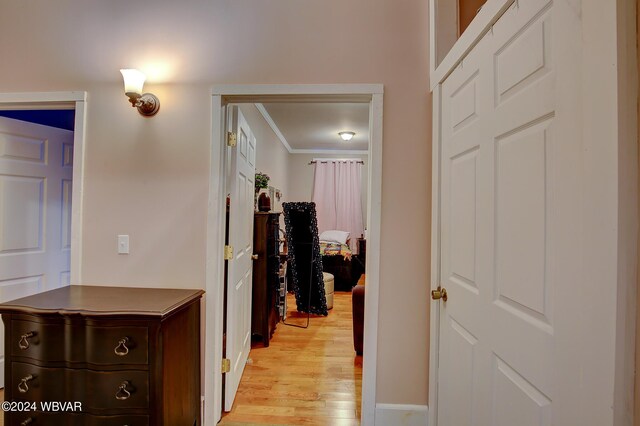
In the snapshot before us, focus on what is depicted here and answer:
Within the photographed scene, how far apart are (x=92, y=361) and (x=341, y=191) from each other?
5386mm

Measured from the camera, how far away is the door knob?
1449 millimetres

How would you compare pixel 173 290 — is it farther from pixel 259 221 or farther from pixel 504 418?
pixel 504 418

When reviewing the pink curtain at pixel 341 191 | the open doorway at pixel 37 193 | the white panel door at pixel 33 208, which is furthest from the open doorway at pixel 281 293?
the white panel door at pixel 33 208

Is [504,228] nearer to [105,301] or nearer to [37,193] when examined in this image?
[105,301]

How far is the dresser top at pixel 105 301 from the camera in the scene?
1326 mm

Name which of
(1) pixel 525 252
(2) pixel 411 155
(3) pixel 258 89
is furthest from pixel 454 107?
(3) pixel 258 89

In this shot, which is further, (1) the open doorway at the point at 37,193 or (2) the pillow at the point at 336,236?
(2) the pillow at the point at 336,236

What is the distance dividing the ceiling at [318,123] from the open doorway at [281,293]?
2cm

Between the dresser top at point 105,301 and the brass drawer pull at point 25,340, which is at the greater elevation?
the dresser top at point 105,301

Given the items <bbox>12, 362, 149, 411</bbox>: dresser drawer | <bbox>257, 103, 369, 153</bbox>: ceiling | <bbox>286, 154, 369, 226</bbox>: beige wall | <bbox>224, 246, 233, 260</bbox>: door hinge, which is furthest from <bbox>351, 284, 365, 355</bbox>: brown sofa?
<bbox>286, 154, 369, 226</bbox>: beige wall

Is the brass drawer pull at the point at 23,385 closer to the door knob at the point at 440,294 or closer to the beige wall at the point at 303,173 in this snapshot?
the door knob at the point at 440,294

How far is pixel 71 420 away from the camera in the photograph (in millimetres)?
1336

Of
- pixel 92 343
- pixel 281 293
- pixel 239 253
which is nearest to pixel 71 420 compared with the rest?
pixel 92 343

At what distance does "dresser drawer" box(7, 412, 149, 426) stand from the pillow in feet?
14.7
